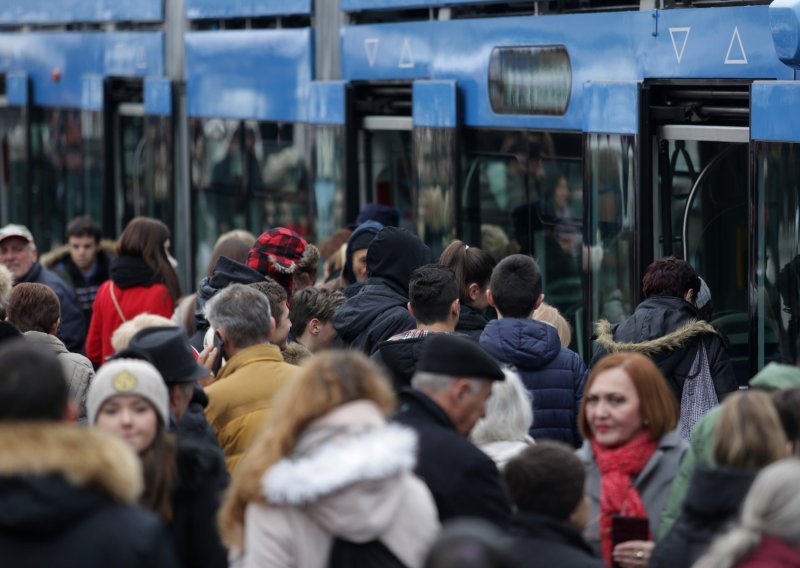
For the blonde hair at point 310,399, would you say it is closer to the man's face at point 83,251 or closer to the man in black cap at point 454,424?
the man in black cap at point 454,424

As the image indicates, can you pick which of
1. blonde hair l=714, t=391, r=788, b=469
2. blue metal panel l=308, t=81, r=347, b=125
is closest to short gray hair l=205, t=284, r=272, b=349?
blonde hair l=714, t=391, r=788, b=469

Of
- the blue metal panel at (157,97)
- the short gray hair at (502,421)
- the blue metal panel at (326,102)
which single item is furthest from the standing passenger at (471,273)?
the blue metal panel at (157,97)

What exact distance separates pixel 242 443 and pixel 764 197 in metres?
2.31

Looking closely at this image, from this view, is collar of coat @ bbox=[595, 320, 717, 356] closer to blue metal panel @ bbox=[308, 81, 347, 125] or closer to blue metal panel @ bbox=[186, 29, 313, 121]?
blue metal panel @ bbox=[308, 81, 347, 125]

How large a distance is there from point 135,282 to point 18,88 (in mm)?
7414

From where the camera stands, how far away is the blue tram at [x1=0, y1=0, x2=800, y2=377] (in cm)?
649

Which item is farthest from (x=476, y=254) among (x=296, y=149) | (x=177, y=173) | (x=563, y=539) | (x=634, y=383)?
(x=177, y=173)

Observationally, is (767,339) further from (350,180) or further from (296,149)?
(296,149)

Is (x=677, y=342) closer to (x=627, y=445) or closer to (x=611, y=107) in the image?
(x=611, y=107)

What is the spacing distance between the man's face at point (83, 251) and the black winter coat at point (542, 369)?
5.61 meters

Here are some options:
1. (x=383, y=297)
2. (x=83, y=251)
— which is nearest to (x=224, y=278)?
(x=383, y=297)

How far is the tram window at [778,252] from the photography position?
6.11 metres

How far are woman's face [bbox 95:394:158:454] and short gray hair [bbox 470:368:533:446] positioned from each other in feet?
3.52

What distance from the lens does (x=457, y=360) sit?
4.14m
